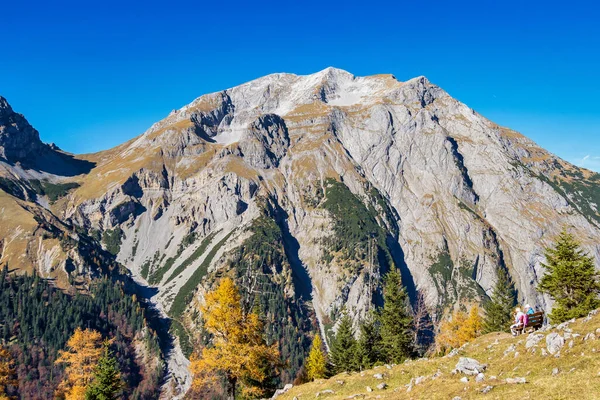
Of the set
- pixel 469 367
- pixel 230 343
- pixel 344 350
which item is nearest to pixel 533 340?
pixel 469 367

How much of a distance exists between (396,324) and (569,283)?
952 inches

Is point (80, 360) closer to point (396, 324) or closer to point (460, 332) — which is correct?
point (396, 324)

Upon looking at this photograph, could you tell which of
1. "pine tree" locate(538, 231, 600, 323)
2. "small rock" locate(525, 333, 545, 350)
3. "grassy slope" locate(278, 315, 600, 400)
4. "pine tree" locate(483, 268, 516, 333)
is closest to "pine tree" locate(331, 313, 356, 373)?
"pine tree" locate(483, 268, 516, 333)

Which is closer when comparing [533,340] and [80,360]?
[533,340]

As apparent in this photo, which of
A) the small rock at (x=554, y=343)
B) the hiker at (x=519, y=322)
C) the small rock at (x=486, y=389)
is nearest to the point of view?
the small rock at (x=486, y=389)

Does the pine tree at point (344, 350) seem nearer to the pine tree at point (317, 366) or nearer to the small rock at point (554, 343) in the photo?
the pine tree at point (317, 366)

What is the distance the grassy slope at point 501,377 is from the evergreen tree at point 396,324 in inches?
947

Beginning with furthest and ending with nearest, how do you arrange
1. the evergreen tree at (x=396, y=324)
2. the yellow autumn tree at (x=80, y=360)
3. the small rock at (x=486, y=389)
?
the evergreen tree at (x=396, y=324) → the yellow autumn tree at (x=80, y=360) → the small rock at (x=486, y=389)

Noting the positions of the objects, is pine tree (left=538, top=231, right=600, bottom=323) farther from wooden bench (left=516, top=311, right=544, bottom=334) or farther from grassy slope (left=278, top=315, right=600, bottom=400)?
grassy slope (left=278, top=315, right=600, bottom=400)

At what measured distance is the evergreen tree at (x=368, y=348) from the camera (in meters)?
65.3

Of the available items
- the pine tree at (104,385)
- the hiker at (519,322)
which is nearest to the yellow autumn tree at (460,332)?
the hiker at (519,322)

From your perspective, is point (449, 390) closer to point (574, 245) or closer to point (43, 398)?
point (574, 245)

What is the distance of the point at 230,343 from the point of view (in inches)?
1328

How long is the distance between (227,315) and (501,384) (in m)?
22.6
